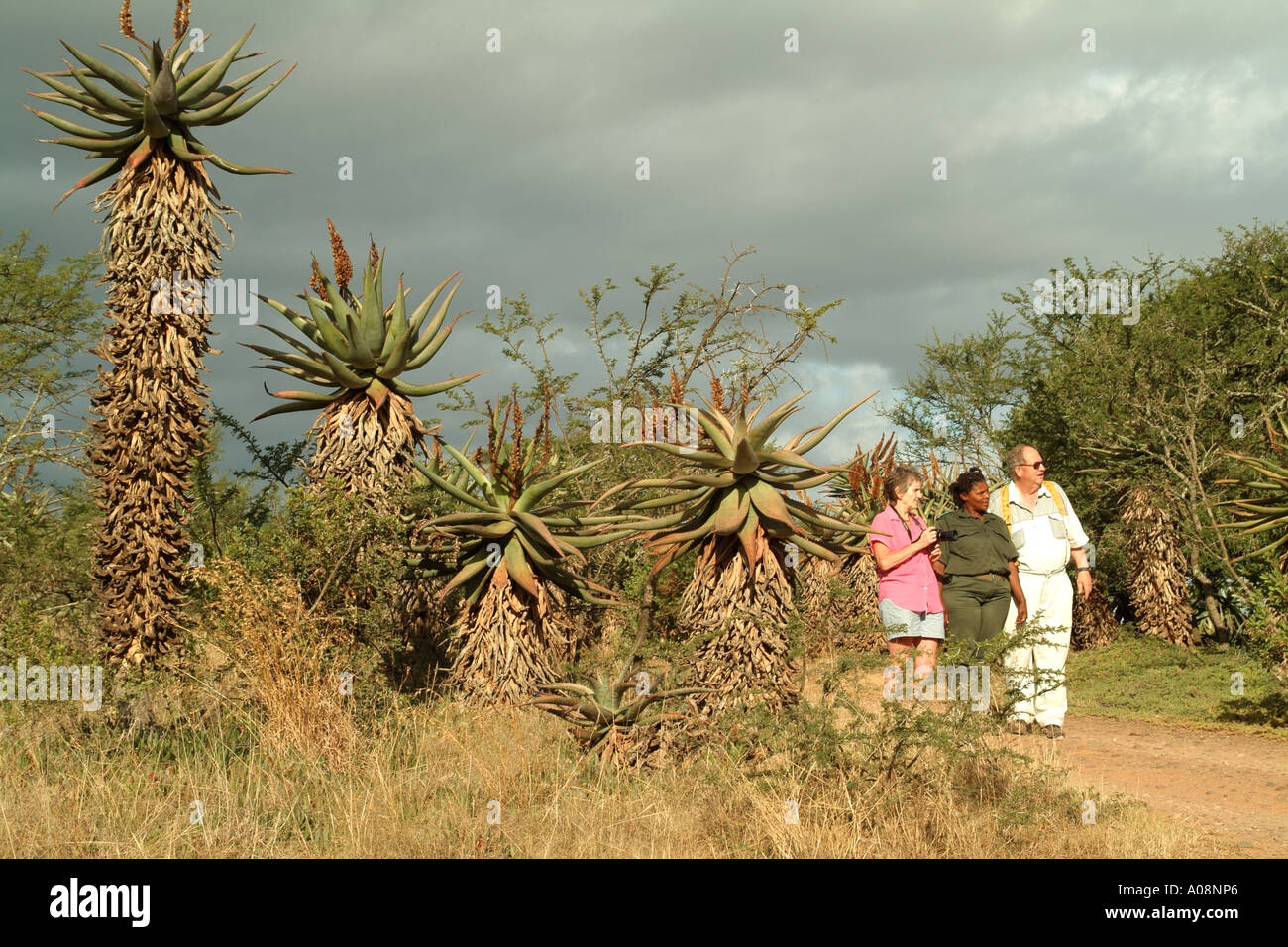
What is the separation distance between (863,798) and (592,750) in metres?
2.03

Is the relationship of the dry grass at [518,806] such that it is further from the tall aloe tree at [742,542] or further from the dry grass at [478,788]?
the tall aloe tree at [742,542]

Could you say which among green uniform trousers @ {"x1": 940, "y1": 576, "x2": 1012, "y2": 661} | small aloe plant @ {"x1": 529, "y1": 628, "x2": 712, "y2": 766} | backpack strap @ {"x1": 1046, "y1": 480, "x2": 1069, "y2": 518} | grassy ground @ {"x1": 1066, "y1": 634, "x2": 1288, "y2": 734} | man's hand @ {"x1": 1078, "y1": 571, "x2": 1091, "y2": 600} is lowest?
grassy ground @ {"x1": 1066, "y1": 634, "x2": 1288, "y2": 734}

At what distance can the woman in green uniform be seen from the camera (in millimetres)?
8961

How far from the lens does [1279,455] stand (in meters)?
16.6

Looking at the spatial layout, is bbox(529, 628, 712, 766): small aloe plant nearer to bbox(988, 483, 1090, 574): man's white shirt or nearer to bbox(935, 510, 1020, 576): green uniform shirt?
bbox(935, 510, 1020, 576): green uniform shirt

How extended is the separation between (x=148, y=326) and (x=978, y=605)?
771 centimetres

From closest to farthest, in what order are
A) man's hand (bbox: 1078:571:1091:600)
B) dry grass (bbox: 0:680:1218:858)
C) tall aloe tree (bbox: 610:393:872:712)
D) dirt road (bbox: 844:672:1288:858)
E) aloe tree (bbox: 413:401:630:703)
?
dry grass (bbox: 0:680:1218:858) → dirt road (bbox: 844:672:1288:858) → tall aloe tree (bbox: 610:393:872:712) → man's hand (bbox: 1078:571:1091:600) → aloe tree (bbox: 413:401:630:703)

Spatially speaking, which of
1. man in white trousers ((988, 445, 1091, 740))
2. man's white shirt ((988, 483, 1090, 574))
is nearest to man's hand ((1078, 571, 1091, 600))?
man in white trousers ((988, 445, 1091, 740))

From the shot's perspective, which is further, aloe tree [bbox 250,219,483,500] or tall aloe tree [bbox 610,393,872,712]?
aloe tree [bbox 250,219,483,500]

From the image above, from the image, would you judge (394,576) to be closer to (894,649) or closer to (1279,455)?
(894,649)

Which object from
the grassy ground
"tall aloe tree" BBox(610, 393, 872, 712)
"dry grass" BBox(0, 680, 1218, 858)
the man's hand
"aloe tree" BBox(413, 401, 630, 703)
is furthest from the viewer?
the grassy ground

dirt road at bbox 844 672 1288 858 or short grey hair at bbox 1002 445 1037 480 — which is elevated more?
short grey hair at bbox 1002 445 1037 480
